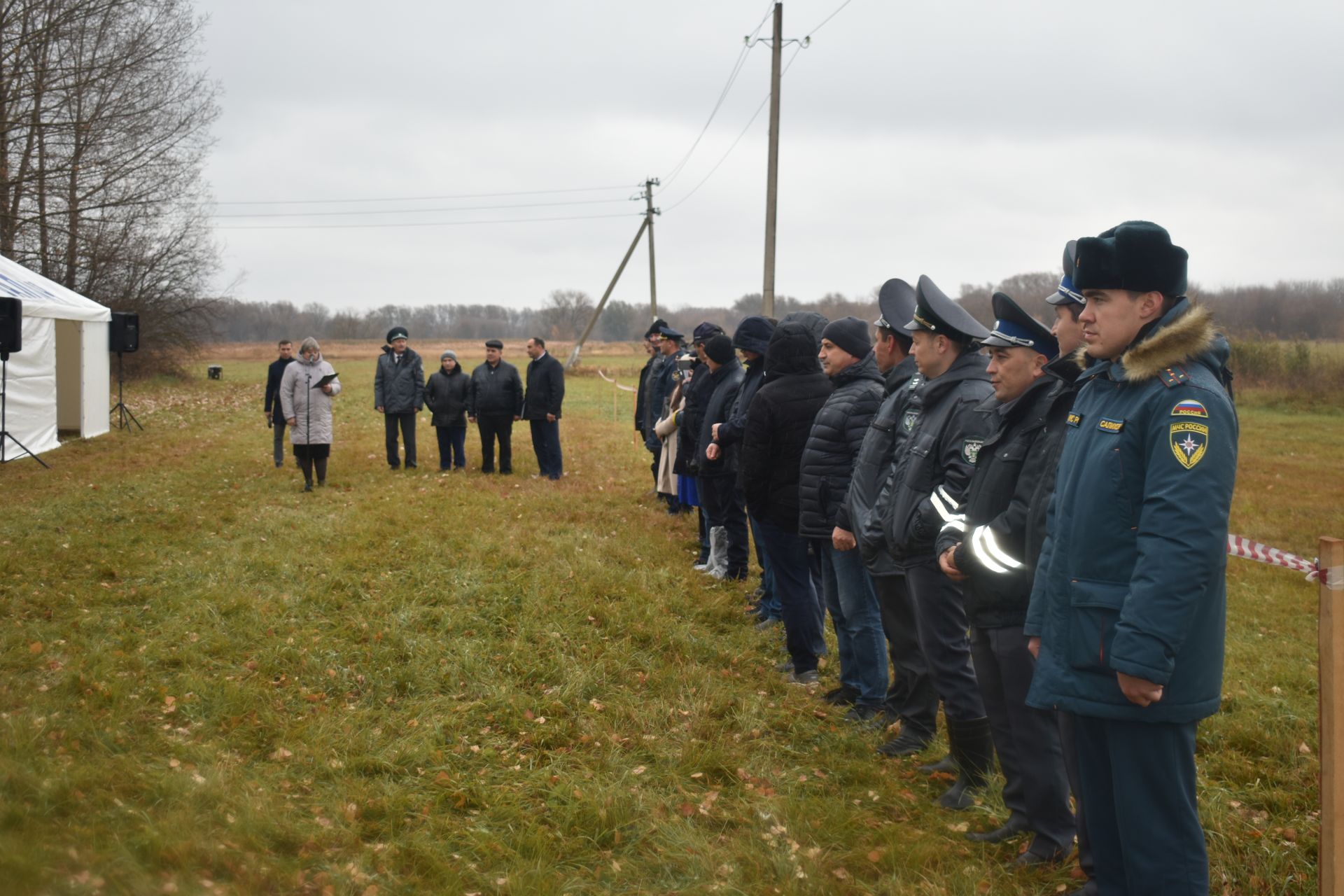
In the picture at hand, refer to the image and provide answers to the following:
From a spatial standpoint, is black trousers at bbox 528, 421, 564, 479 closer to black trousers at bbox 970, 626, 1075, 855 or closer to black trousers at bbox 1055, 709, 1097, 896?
black trousers at bbox 970, 626, 1075, 855

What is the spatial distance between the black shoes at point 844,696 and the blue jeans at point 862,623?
0.15 feet

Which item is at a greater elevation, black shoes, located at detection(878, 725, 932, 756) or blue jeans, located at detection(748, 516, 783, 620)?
blue jeans, located at detection(748, 516, 783, 620)

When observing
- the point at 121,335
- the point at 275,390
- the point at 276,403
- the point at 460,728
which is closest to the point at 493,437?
the point at 276,403

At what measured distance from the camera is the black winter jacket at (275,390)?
14.4 metres

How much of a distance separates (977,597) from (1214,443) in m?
1.28

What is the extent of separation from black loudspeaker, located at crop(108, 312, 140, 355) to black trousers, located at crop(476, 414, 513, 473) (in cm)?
863

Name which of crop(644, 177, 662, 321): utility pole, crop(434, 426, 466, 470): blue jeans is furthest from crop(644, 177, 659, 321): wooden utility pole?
crop(434, 426, 466, 470): blue jeans

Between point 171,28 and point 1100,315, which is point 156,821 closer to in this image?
point 1100,315

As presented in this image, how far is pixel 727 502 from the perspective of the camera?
860 cm

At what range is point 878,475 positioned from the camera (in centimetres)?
481

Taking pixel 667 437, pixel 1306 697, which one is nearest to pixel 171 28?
pixel 667 437

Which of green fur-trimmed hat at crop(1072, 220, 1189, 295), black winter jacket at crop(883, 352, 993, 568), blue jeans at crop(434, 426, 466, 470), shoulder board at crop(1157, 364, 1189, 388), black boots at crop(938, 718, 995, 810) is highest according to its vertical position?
green fur-trimmed hat at crop(1072, 220, 1189, 295)

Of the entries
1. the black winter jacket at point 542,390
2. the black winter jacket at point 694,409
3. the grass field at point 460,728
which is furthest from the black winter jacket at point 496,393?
the black winter jacket at point 694,409

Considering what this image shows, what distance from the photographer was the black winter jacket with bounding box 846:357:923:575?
15.1ft
